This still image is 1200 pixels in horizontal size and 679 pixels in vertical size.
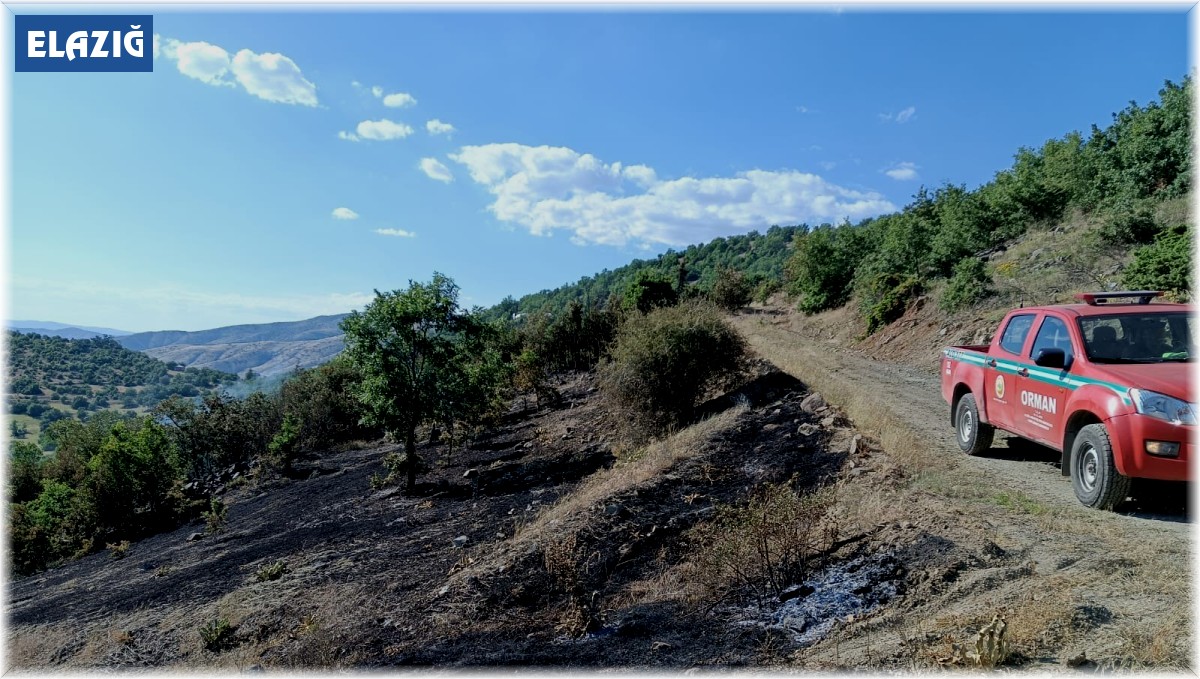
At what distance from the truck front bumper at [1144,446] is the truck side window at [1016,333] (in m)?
2.18

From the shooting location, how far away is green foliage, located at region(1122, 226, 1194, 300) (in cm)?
1405

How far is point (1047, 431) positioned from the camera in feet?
20.5

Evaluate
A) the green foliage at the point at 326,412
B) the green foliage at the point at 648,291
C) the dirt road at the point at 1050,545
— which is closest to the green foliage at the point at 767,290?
the green foliage at the point at 648,291

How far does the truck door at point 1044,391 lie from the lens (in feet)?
19.7

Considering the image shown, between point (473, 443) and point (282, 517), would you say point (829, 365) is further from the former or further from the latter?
point (282, 517)

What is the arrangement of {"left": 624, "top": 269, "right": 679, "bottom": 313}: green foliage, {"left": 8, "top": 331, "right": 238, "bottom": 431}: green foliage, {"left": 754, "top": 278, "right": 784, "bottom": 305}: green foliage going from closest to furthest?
{"left": 624, "top": 269, "right": 679, "bottom": 313}: green foliage < {"left": 754, "top": 278, "right": 784, "bottom": 305}: green foliage < {"left": 8, "top": 331, "right": 238, "bottom": 431}: green foliage

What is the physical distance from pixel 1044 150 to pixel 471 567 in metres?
42.6

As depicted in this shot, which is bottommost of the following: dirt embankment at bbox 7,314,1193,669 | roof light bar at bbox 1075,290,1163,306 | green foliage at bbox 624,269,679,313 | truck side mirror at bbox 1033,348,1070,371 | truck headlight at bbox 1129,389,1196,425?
dirt embankment at bbox 7,314,1193,669

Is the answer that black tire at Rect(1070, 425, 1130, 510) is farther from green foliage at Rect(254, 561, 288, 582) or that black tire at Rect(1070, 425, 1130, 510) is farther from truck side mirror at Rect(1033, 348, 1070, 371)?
green foliage at Rect(254, 561, 288, 582)

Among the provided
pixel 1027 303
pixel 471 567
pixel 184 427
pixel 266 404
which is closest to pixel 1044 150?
pixel 1027 303

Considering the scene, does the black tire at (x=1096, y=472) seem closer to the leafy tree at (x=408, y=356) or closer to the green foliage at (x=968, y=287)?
the leafy tree at (x=408, y=356)

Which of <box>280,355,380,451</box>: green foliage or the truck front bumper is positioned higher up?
the truck front bumper

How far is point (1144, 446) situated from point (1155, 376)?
709 millimetres

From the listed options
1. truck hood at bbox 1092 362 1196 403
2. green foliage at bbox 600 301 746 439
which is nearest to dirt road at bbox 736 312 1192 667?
truck hood at bbox 1092 362 1196 403
